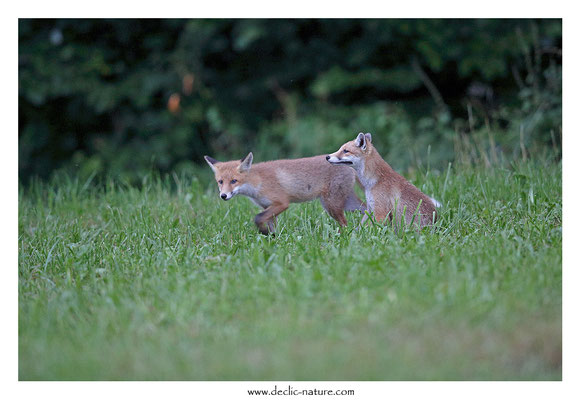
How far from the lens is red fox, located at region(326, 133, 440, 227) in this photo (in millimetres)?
5941

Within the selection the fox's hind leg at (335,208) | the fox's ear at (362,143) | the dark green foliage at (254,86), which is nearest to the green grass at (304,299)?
the fox's hind leg at (335,208)

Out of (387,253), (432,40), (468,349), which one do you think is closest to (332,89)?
(432,40)

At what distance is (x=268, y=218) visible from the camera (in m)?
6.34

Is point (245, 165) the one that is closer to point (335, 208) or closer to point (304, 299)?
point (335, 208)

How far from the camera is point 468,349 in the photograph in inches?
144

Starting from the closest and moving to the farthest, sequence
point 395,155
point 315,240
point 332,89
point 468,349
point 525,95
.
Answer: point 468,349 < point 315,240 < point 525,95 < point 395,155 < point 332,89

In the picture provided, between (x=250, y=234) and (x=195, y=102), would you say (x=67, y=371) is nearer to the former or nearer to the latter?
(x=250, y=234)

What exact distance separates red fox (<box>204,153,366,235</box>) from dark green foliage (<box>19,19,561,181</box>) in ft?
12.6

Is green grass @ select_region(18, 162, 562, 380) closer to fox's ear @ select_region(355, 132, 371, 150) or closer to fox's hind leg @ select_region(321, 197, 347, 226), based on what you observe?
fox's hind leg @ select_region(321, 197, 347, 226)

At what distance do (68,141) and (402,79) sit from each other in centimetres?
704

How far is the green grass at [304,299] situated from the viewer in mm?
3650

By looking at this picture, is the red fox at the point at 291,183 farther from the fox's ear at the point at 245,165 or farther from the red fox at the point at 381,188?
the red fox at the point at 381,188

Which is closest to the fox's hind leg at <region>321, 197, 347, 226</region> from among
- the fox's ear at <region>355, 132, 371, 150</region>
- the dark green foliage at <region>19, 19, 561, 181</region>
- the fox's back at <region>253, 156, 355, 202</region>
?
A: the fox's back at <region>253, 156, 355, 202</region>

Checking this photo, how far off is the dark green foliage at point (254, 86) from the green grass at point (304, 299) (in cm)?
447
